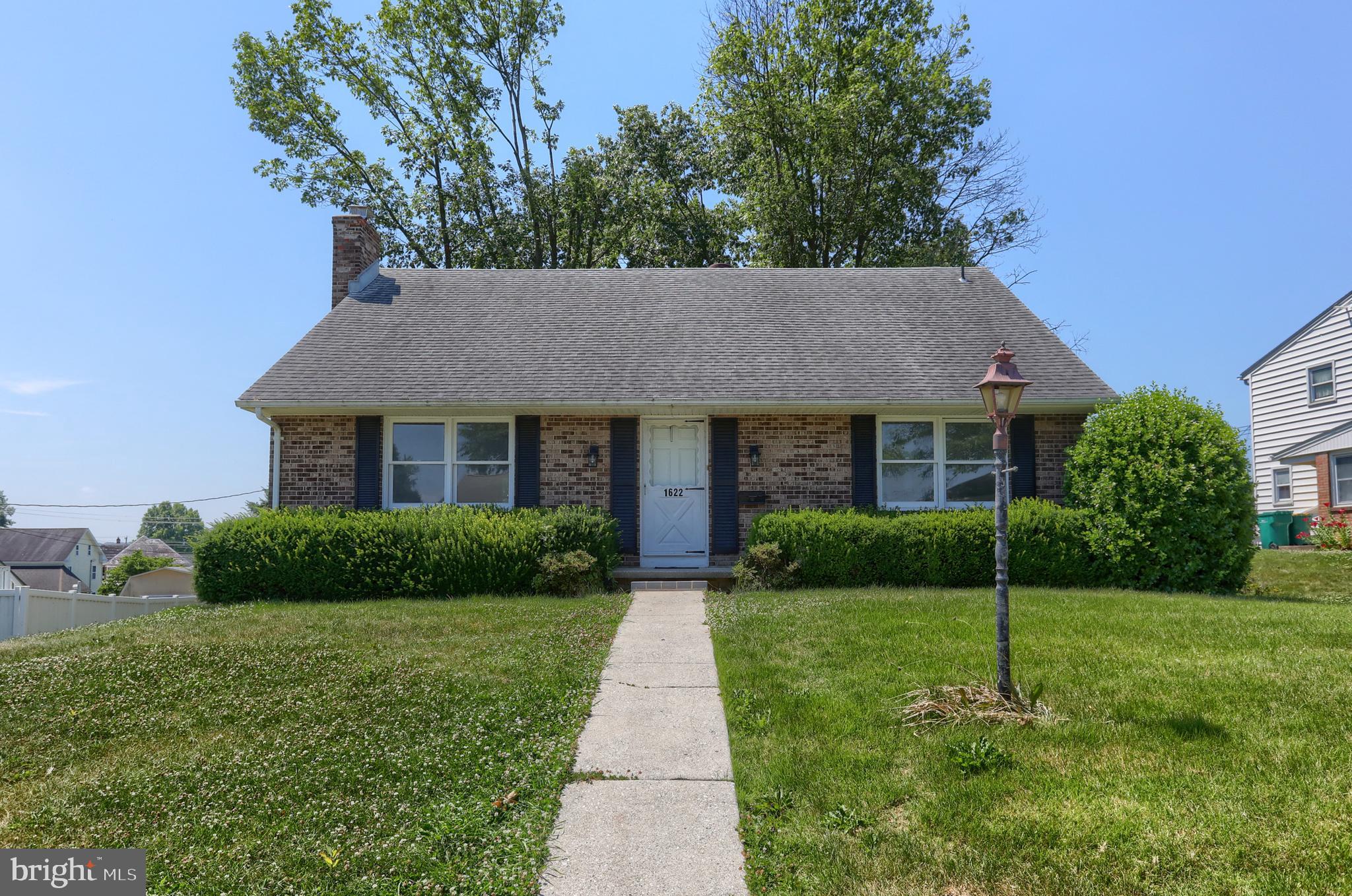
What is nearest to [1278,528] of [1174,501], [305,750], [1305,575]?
[1305,575]

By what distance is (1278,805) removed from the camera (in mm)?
4242

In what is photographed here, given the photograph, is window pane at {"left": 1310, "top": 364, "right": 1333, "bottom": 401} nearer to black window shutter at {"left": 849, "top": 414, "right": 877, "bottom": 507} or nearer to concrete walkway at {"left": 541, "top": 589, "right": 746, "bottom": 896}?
black window shutter at {"left": 849, "top": 414, "right": 877, "bottom": 507}

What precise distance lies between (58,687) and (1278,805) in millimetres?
8580

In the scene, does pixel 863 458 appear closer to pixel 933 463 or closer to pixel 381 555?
pixel 933 463

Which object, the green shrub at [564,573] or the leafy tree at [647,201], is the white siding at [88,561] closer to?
the leafy tree at [647,201]

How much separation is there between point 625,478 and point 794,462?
9.06 feet

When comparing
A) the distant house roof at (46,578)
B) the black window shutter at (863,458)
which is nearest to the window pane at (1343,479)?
the black window shutter at (863,458)

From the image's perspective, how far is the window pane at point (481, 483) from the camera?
1391 cm

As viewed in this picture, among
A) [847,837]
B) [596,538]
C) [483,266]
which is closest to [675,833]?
[847,837]

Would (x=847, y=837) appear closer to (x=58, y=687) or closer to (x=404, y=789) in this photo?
(x=404, y=789)

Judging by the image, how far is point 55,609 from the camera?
51.3 ft

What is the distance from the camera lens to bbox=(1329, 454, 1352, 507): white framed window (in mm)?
20703

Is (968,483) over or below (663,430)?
below

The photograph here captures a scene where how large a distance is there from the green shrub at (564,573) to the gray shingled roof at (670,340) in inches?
110
